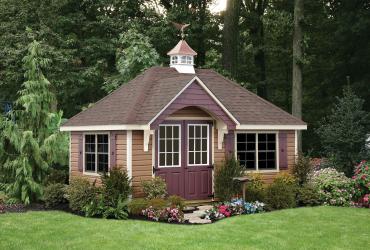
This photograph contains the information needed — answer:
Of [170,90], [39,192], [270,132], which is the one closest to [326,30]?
[270,132]

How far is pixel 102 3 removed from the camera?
28578 millimetres

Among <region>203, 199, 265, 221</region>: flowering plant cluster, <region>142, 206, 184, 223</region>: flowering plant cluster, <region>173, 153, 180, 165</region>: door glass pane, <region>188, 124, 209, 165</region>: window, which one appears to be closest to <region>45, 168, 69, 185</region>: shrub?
<region>173, 153, 180, 165</region>: door glass pane

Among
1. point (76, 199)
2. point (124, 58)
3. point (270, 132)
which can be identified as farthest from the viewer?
point (124, 58)

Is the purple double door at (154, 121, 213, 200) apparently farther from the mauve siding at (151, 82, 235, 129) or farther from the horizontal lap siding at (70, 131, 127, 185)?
the horizontal lap siding at (70, 131, 127, 185)

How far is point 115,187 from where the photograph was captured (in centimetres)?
1459

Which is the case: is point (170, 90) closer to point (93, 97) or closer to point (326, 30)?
point (93, 97)

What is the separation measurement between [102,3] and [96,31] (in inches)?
66.4

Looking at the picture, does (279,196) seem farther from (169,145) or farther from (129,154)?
(129,154)

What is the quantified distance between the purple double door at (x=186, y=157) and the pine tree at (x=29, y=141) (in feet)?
12.5

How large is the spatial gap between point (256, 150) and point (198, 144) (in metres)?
2.17

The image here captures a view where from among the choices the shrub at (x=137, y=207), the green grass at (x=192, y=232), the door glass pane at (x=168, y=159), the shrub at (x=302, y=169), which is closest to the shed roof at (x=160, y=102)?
the shrub at (x=302, y=169)

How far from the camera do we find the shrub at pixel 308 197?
54.7 feet

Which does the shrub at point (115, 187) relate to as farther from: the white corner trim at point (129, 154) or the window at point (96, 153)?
the window at point (96, 153)

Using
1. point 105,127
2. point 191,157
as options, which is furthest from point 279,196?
point 105,127
